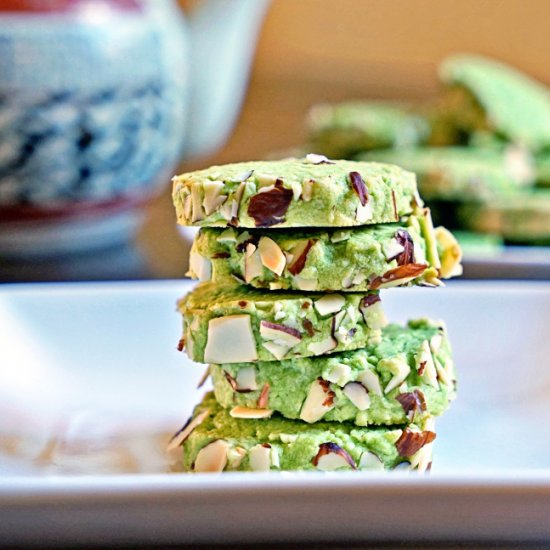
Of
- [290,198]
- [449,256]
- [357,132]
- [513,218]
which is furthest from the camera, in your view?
[357,132]

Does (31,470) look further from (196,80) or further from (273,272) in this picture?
(196,80)

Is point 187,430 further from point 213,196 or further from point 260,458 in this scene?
point 213,196

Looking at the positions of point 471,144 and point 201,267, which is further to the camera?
point 471,144

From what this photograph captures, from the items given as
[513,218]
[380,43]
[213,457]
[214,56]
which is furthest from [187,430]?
[380,43]

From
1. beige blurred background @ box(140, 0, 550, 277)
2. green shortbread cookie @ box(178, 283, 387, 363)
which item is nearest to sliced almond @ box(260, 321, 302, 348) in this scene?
green shortbread cookie @ box(178, 283, 387, 363)

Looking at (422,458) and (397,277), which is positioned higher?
(397,277)

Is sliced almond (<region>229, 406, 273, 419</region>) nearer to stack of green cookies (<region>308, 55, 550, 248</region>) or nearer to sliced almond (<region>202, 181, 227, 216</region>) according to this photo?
sliced almond (<region>202, 181, 227, 216</region>)

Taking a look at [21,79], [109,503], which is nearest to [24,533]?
[109,503]
